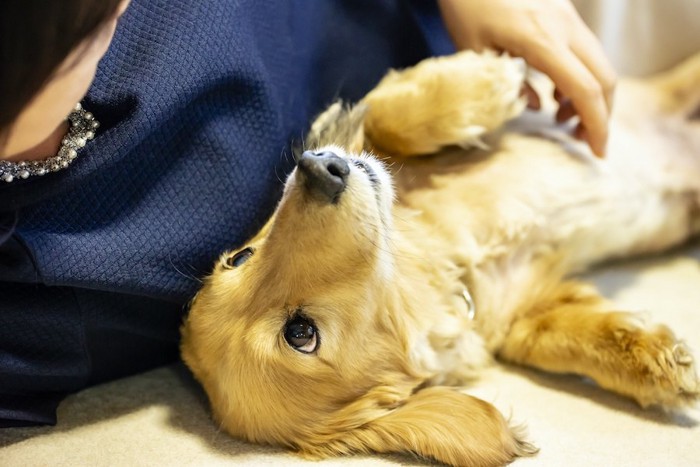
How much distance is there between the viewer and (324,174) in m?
1.37

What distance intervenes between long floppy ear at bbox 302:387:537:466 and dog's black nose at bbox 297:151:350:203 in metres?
0.47

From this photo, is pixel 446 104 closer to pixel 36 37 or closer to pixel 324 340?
pixel 324 340

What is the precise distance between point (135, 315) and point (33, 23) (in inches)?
33.8

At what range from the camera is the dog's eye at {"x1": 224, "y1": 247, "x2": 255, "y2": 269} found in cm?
158

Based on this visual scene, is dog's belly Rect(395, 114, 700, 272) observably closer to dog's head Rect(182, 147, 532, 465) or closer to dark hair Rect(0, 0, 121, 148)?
dog's head Rect(182, 147, 532, 465)

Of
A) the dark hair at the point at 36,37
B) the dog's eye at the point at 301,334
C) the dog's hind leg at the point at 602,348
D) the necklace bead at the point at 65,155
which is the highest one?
the dark hair at the point at 36,37

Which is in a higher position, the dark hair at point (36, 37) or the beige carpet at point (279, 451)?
the dark hair at point (36, 37)

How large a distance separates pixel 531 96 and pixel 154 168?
1033 mm

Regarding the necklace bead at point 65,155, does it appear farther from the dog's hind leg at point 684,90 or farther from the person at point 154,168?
the dog's hind leg at point 684,90

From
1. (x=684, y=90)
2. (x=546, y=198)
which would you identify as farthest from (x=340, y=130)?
(x=684, y=90)

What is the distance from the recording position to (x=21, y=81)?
0.88 meters

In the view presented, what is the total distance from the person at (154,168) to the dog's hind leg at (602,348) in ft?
1.38

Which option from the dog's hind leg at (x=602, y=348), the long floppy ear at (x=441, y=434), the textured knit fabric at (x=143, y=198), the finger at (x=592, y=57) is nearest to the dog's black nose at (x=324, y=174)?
the textured knit fabric at (x=143, y=198)

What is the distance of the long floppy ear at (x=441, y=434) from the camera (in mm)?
1358
